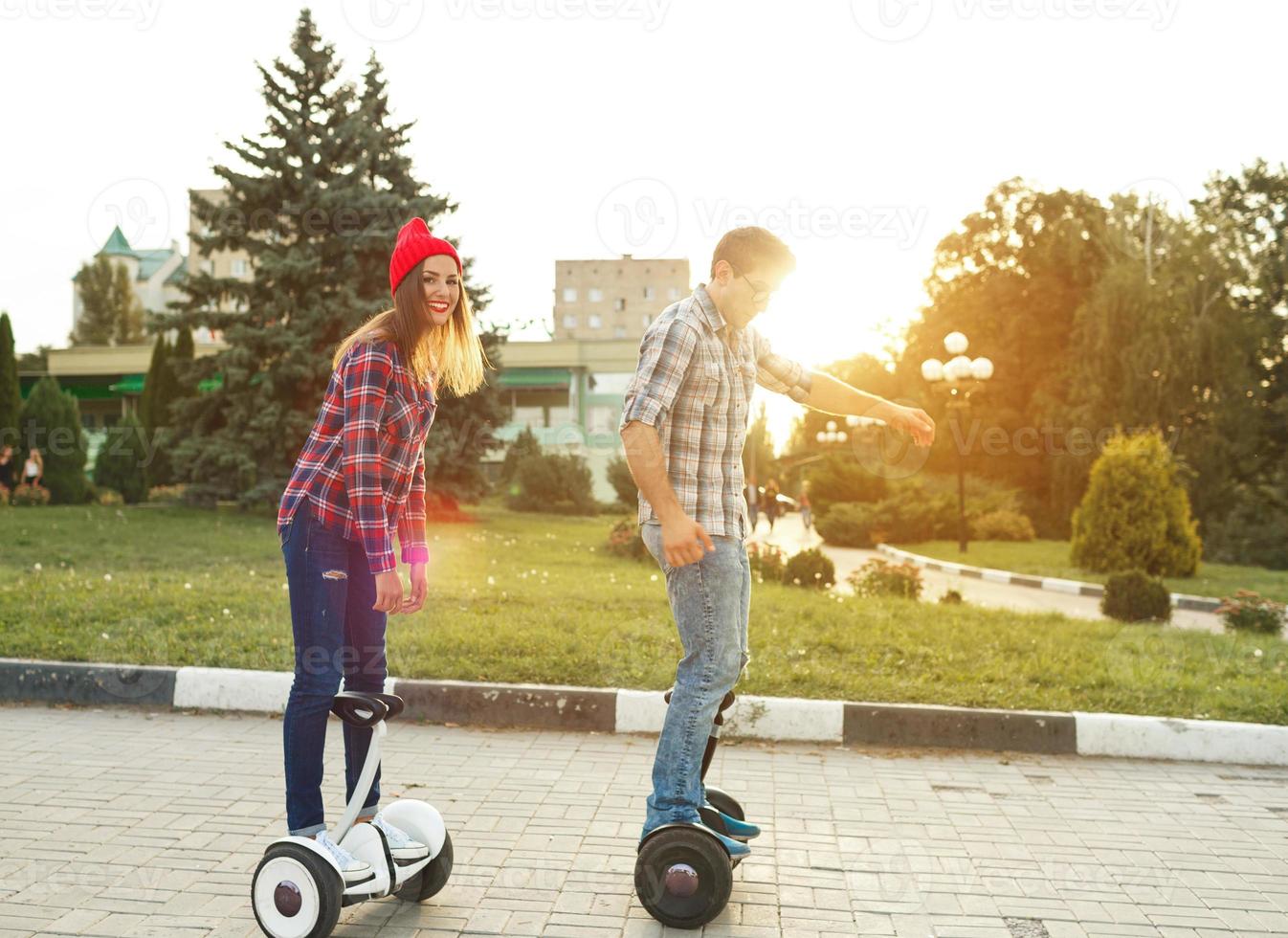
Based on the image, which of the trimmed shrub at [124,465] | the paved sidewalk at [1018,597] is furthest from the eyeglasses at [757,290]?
the trimmed shrub at [124,465]

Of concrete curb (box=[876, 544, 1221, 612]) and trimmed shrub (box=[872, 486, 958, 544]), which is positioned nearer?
concrete curb (box=[876, 544, 1221, 612])

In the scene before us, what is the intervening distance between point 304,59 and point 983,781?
21.3 m

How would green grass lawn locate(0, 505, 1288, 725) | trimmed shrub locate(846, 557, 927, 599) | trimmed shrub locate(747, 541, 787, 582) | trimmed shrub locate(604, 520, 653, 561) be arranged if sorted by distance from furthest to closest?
1. trimmed shrub locate(604, 520, 653, 561)
2. trimmed shrub locate(747, 541, 787, 582)
3. trimmed shrub locate(846, 557, 927, 599)
4. green grass lawn locate(0, 505, 1288, 725)

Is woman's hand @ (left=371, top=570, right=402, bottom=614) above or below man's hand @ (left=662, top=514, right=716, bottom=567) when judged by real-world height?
below

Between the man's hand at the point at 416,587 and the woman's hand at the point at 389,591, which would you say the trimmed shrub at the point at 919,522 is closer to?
the man's hand at the point at 416,587

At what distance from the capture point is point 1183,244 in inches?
1272

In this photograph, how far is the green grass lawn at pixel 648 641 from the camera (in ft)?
21.2

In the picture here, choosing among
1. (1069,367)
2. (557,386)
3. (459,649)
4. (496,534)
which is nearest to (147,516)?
(496,534)

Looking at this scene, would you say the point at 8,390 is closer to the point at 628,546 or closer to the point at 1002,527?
the point at 628,546

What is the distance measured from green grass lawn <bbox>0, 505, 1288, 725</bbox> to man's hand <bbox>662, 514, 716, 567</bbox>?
3204 millimetres

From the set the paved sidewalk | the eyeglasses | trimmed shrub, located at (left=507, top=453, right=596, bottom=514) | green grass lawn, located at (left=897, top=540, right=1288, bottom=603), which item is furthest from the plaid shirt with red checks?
trimmed shrub, located at (left=507, top=453, right=596, bottom=514)

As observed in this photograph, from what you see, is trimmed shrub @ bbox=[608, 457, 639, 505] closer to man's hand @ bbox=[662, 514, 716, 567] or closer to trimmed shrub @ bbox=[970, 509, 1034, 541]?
trimmed shrub @ bbox=[970, 509, 1034, 541]

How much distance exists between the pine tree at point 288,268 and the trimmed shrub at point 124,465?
4.39 metres

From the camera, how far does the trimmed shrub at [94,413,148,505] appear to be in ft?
85.7
